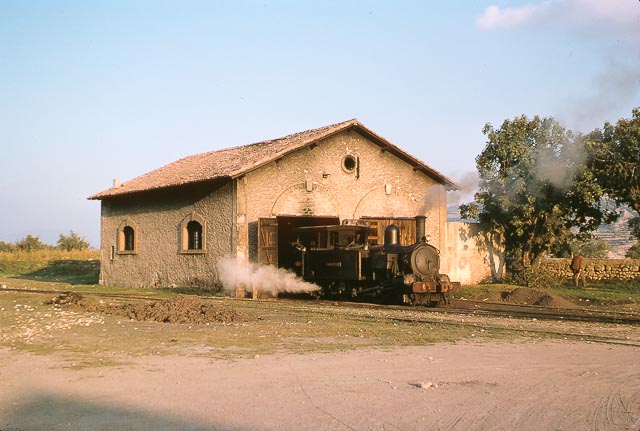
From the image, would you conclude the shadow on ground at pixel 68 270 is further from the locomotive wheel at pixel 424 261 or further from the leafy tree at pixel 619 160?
the leafy tree at pixel 619 160

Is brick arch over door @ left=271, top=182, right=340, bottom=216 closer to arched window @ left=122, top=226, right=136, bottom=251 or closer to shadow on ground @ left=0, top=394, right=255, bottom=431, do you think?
arched window @ left=122, top=226, right=136, bottom=251

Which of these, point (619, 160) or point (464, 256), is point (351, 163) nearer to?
Result: point (464, 256)

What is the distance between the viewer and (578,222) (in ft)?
82.6

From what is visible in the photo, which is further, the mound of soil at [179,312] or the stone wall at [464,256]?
the stone wall at [464,256]

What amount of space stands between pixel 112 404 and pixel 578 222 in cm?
2216

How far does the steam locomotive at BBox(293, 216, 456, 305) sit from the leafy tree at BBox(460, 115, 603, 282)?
6381 millimetres

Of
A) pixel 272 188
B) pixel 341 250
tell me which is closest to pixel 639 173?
pixel 341 250

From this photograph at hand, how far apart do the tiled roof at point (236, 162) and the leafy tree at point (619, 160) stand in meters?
5.08

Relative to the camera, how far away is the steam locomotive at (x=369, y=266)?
18.4 meters

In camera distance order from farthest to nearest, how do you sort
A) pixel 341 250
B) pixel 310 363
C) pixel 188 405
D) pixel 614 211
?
1. pixel 614 211
2. pixel 341 250
3. pixel 310 363
4. pixel 188 405

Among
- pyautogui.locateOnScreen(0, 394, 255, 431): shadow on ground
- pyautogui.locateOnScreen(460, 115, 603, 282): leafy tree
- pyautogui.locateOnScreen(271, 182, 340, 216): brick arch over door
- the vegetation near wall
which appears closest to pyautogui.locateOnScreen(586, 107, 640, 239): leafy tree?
pyautogui.locateOnScreen(460, 115, 603, 282): leafy tree

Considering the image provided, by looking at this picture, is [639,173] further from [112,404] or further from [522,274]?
[112,404]

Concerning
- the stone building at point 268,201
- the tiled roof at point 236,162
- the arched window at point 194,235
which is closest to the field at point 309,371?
the stone building at point 268,201

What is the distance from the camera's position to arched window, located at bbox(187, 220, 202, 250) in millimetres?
23816
